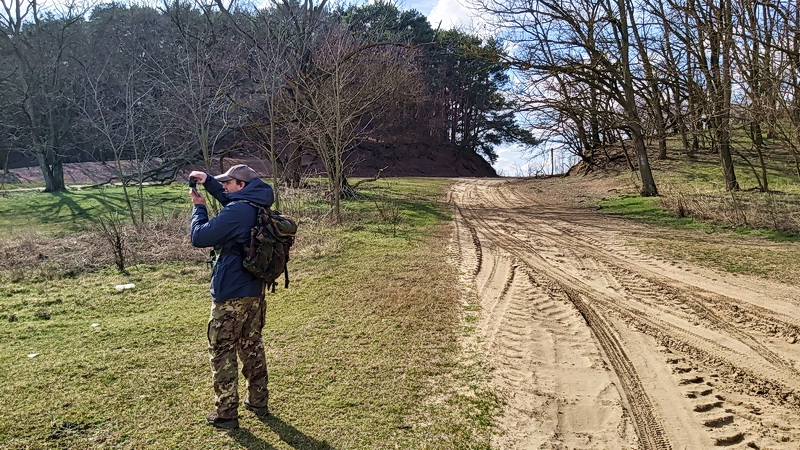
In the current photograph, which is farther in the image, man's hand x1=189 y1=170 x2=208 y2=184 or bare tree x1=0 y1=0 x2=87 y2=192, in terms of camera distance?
bare tree x1=0 y1=0 x2=87 y2=192

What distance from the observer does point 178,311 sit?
7.06 metres

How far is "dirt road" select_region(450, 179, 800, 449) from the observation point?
12.7 ft

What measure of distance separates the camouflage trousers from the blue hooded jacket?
0.31ft

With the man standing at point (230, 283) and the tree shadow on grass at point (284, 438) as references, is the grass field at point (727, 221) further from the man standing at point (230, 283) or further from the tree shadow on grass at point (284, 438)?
the man standing at point (230, 283)

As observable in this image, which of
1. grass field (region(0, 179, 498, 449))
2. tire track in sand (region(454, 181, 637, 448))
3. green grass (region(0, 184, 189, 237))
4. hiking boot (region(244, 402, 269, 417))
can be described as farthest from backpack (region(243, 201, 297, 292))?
green grass (region(0, 184, 189, 237))

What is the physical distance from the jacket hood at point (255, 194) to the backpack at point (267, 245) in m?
0.04

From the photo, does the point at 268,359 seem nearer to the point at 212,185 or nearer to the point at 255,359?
the point at 255,359

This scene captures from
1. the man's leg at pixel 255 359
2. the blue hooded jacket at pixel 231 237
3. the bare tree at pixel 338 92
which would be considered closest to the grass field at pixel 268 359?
the man's leg at pixel 255 359

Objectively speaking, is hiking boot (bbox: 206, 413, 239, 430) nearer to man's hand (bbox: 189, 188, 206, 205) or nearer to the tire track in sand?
man's hand (bbox: 189, 188, 206, 205)

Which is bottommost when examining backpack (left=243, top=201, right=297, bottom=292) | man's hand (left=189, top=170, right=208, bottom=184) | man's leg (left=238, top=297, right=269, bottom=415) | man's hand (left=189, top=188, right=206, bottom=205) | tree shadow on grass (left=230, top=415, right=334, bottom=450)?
tree shadow on grass (left=230, top=415, right=334, bottom=450)

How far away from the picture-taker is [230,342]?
3.91m

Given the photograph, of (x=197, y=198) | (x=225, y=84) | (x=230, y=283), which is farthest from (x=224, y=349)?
(x=225, y=84)

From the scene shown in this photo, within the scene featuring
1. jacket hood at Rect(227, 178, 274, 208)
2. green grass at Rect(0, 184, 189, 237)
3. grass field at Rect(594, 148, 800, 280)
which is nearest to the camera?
jacket hood at Rect(227, 178, 274, 208)

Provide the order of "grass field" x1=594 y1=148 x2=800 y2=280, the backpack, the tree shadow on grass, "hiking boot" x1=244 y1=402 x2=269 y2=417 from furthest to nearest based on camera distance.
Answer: "grass field" x1=594 y1=148 x2=800 y2=280
"hiking boot" x1=244 y1=402 x2=269 y2=417
the backpack
the tree shadow on grass
